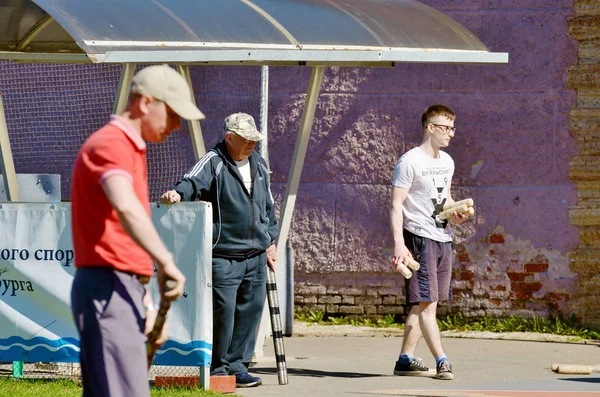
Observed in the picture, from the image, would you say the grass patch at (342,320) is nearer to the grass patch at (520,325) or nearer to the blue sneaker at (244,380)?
the grass patch at (520,325)

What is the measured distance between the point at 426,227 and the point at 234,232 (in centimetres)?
148

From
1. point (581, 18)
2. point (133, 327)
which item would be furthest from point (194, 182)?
point (581, 18)

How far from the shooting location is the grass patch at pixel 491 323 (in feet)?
38.1

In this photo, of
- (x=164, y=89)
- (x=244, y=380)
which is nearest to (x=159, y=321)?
(x=164, y=89)

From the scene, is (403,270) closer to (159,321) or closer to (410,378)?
(410,378)

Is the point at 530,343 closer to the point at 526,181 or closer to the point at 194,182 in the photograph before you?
the point at 526,181

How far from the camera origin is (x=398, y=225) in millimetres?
8898

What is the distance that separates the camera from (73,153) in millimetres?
11930

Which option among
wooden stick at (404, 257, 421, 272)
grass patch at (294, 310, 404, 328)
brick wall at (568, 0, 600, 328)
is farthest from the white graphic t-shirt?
grass patch at (294, 310, 404, 328)

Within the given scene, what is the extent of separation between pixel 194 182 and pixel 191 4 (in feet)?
5.42

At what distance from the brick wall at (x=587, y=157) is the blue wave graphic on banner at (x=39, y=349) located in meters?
5.24

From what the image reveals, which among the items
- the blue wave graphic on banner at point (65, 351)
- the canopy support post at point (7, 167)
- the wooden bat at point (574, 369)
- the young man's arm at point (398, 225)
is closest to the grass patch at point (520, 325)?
the wooden bat at point (574, 369)

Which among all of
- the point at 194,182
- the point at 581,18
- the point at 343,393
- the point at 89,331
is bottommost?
the point at 343,393

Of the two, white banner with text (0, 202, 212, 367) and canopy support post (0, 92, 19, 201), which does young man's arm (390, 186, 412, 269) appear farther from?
canopy support post (0, 92, 19, 201)
